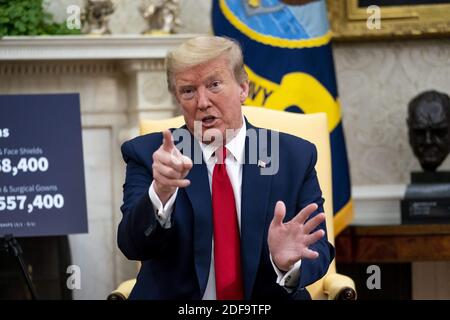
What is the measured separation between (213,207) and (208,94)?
7.5 inches

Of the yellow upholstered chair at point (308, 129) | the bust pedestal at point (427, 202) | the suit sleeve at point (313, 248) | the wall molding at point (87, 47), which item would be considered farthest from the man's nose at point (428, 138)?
the suit sleeve at point (313, 248)

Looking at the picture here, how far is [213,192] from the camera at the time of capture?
64.2 inches

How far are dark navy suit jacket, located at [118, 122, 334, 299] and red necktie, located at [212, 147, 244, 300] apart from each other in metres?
0.02

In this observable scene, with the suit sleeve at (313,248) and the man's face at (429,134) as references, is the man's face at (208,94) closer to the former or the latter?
the suit sleeve at (313,248)

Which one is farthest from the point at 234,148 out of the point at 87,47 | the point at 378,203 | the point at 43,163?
the point at 378,203

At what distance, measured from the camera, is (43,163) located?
3324 millimetres

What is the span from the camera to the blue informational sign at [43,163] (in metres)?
3.28

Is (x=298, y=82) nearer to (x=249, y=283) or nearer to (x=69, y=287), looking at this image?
(x=69, y=287)

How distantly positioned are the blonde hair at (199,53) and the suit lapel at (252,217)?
182mm

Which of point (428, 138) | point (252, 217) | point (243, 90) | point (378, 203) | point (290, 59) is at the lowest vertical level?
point (378, 203)

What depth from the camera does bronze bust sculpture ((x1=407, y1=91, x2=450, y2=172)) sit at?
355 centimetres

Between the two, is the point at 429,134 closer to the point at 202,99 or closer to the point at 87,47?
the point at 87,47

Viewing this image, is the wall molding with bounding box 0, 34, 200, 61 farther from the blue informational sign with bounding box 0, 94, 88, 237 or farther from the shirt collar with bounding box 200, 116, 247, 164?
the shirt collar with bounding box 200, 116, 247, 164

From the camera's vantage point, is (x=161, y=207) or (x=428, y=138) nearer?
(x=161, y=207)
